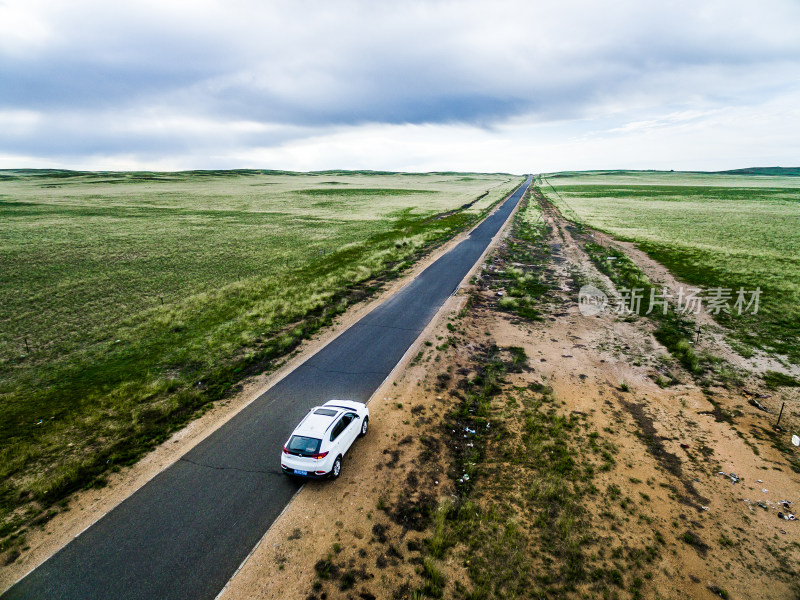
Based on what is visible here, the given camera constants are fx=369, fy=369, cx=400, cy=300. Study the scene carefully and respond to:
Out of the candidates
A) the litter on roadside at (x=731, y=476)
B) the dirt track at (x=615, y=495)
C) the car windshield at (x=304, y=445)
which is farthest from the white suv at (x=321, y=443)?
the litter on roadside at (x=731, y=476)

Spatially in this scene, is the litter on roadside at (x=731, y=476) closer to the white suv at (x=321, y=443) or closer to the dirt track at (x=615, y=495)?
the dirt track at (x=615, y=495)

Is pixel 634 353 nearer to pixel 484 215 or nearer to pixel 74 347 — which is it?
pixel 74 347

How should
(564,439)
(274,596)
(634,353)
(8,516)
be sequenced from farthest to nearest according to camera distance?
A: (634,353) < (564,439) < (8,516) < (274,596)

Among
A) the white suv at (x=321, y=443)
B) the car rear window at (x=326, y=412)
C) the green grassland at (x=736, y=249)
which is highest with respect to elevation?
the green grassland at (x=736, y=249)

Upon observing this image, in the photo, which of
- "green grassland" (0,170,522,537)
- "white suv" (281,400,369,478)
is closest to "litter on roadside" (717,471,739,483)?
"white suv" (281,400,369,478)

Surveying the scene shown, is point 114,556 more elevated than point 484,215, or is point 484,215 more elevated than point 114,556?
point 484,215

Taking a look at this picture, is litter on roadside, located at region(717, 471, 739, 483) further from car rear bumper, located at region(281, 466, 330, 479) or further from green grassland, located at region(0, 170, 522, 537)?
green grassland, located at region(0, 170, 522, 537)

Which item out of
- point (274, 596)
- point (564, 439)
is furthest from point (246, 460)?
point (564, 439)
